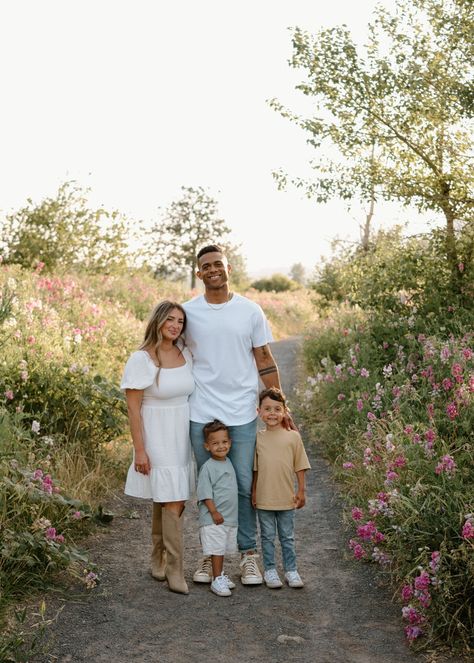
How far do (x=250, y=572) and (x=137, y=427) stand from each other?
48.3 inches

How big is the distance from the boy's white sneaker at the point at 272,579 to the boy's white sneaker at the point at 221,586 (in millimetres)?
272

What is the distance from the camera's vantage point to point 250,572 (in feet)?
17.1

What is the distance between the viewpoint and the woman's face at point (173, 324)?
16.4 ft

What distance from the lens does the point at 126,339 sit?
10.8 m

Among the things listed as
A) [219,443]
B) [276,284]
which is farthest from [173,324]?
[276,284]

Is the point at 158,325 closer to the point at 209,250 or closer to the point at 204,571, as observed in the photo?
the point at 209,250

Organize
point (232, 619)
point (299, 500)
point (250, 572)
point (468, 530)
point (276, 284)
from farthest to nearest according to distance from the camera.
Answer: point (276, 284) → point (250, 572) → point (299, 500) → point (232, 619) → point (468, 530)

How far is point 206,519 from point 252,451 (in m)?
0.52

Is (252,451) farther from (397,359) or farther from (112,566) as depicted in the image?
(397,359)

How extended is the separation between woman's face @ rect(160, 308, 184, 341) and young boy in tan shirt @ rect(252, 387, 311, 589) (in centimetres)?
69

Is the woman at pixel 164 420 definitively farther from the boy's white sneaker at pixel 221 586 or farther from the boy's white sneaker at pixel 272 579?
the boy's white sneaker at pixel 272 579

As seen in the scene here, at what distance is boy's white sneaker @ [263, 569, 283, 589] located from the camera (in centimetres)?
514

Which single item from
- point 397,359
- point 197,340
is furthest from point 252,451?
point 397,359

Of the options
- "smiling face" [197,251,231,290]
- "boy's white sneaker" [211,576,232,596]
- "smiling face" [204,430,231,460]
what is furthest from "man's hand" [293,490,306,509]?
"smiling face" [197,251,231,290]
